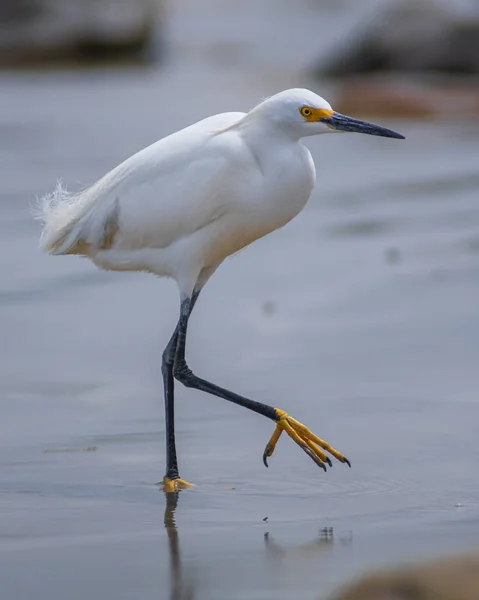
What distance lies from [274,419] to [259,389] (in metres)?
1.07

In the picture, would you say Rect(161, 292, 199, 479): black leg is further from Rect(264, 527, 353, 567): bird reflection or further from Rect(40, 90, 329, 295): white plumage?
Rect(264, 527, 353, 567): bird reflection

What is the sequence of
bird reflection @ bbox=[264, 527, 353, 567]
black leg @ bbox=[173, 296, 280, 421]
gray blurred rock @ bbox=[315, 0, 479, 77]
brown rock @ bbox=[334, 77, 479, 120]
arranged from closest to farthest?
bird reflection @ bbox=[264, 527, 353, 567]
black leg @ bbox=[173, 296, 280, 421]
brown rock @ bbox=[334, 77, 479, 120]
gray blurred rock @ bbox=[315, 0, 479, 77]

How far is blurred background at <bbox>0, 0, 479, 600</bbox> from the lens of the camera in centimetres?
471

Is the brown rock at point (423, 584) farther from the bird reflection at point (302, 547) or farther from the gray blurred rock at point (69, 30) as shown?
the gray blurred rock at point (69, 30)

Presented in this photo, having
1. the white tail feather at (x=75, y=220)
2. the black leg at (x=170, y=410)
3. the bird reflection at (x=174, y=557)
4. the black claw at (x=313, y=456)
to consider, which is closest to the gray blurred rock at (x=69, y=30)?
the white tail feather at (x=75, y=220)

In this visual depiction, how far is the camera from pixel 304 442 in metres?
5.77

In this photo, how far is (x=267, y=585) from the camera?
4.29 meters

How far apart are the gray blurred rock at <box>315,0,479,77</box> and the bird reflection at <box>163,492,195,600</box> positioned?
16760 millimetres

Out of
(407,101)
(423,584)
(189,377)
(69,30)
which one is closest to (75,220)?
(189,377)

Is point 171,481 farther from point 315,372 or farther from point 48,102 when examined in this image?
point 48,102

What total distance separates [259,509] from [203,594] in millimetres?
1083

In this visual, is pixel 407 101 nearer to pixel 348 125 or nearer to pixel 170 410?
pixel 348 125

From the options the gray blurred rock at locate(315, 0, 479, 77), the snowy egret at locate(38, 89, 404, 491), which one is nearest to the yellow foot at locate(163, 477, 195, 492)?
the snowy egret at locate(38, 89, 404, 491)

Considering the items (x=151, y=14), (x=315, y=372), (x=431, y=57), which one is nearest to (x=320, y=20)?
(x=151, y=14)
